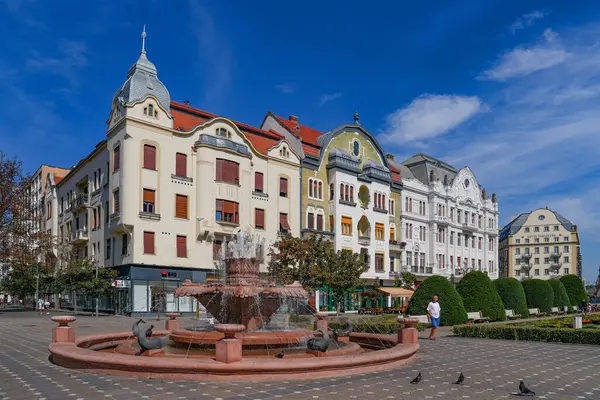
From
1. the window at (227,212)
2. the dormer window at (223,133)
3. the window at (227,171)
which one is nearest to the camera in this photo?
the window at (227,212)

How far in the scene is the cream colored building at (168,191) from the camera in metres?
36.7

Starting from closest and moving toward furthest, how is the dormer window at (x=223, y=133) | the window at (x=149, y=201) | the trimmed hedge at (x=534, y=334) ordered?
the trimmed hedge at (x=534, y=334) < the window at (x=149, y=201) < the dormer window at (x=223, y=133)

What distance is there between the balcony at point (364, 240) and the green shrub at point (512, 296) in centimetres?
1661

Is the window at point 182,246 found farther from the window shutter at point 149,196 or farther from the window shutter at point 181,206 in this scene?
the window shutter at point 149,196

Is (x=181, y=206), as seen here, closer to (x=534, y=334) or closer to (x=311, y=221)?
(x=311, y=221)

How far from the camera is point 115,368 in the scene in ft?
36.9

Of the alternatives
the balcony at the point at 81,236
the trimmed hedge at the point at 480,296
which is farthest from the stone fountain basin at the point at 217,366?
the balcony at the point at 81,236

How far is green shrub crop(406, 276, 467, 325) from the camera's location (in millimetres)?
26281

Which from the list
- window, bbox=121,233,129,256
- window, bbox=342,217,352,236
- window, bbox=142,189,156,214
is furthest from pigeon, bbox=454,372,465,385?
window, bbox=342,217,352,236

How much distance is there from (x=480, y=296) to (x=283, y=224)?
19.8 meters

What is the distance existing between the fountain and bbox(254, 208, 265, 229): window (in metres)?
Result: 23.7

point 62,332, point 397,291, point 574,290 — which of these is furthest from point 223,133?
point 574,290

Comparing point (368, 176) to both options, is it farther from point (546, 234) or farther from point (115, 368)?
point (546, 234)

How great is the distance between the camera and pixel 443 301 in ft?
86.9
